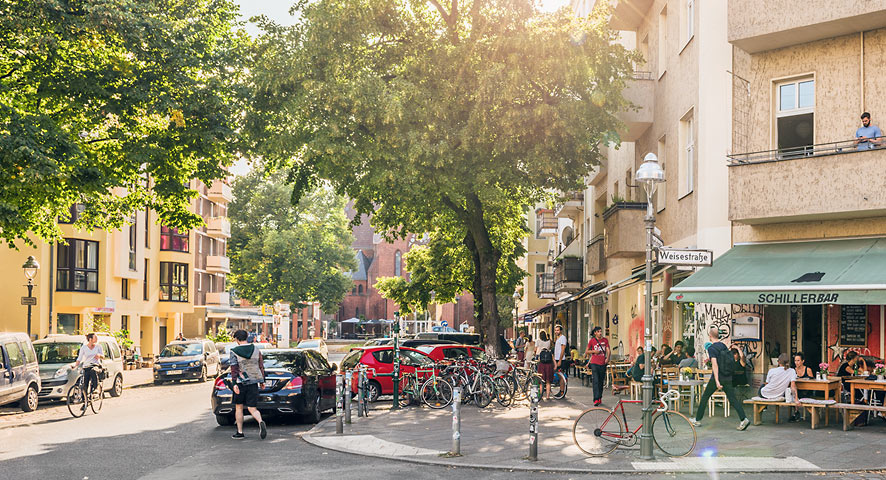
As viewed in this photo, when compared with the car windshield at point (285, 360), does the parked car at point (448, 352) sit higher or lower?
lower

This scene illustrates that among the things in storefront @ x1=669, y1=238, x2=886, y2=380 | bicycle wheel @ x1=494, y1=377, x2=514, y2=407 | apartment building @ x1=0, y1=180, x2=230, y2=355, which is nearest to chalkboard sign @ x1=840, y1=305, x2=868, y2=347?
storefront @ x1=669, y1=238, x2=886, y2=380

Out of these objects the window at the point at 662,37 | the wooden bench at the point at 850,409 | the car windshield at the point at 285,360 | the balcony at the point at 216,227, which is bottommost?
the wooden bench at the point at 850,409

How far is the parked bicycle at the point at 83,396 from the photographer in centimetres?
2062

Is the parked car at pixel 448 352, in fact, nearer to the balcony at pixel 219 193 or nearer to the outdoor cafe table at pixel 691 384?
the outdoor cafe table at pixel 691 384

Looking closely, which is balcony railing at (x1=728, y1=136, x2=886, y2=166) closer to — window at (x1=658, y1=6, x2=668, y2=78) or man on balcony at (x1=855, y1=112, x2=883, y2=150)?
man on balcony at (x1=855, y1=112, x2=883, y2=150)

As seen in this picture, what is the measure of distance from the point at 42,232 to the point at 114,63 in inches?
245

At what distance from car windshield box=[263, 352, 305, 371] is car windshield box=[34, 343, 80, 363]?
31.7 feet

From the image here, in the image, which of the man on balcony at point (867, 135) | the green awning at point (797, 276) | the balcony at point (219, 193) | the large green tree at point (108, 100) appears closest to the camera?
the green awning at point (797, 276)

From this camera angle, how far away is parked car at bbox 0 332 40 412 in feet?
67.9

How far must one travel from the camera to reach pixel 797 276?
16.6m

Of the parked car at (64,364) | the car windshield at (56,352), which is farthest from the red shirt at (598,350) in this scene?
the car windshield at (56,352)

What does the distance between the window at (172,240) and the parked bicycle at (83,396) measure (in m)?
37.2

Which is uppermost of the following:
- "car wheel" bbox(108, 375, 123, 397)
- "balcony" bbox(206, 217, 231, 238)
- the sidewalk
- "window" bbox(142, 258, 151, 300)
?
"balcony" bbox(206, 217, 231, 238)

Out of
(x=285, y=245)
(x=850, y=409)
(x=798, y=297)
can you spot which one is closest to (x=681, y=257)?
(x=798, y=297)
